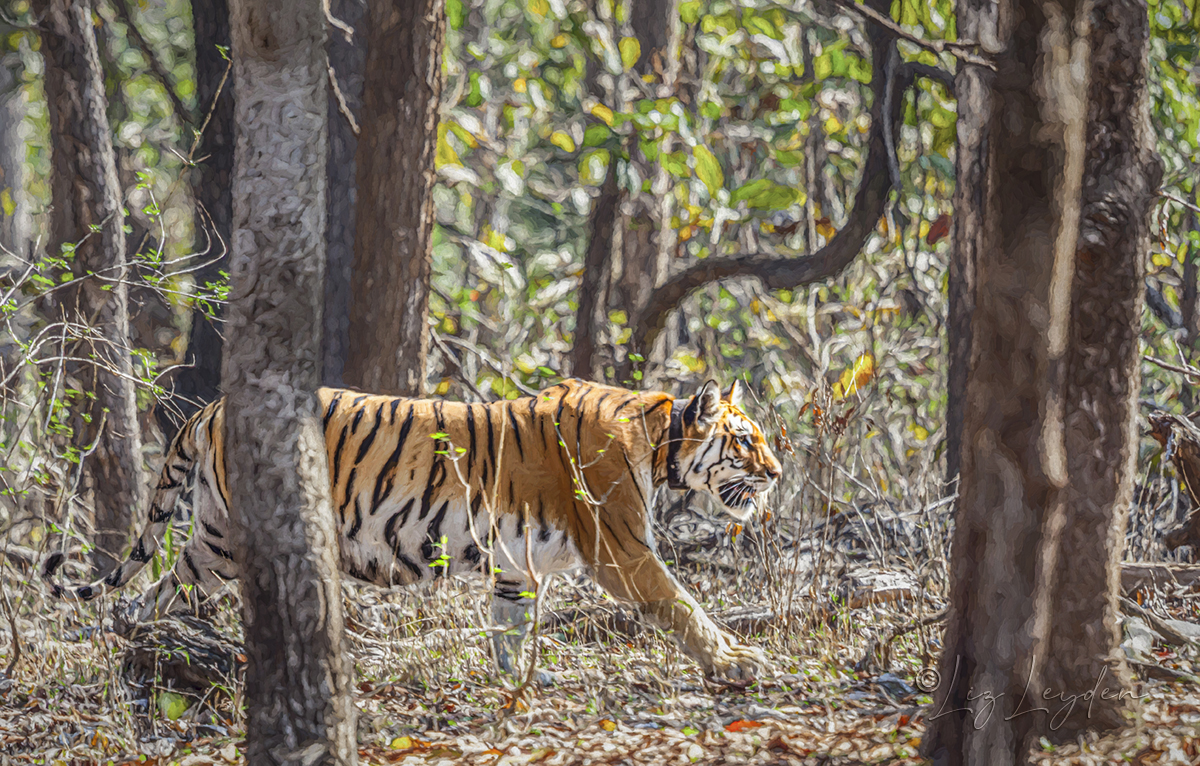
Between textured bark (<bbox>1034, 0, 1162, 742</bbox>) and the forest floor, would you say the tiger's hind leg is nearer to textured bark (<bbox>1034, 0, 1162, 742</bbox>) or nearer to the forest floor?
the forest floor

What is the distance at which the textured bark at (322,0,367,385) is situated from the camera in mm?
6297

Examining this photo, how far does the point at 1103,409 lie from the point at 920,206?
→ 454 centimetres

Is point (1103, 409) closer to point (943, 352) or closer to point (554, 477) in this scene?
point (554, 477)

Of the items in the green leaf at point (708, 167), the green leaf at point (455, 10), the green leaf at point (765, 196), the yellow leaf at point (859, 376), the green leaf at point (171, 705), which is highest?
the green leaf at point (455, 10)

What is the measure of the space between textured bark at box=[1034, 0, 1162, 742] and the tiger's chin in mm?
1716

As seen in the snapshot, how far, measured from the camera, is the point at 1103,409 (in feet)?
14.1

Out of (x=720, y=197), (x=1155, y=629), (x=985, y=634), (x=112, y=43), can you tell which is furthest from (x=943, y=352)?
(x=112, y=43)

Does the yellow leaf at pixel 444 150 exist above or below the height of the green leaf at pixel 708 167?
above

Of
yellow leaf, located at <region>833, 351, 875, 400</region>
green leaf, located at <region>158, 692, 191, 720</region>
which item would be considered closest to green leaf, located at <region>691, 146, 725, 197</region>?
yellow leaf, located at <region>833, 351, 875, 400</region>

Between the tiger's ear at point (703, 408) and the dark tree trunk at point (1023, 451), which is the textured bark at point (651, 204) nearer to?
the tiger's ear at point (703, 408)

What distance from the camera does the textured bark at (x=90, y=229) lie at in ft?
21.2

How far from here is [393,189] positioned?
20.2ft

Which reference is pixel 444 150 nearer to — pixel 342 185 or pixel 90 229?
pixel 342 185

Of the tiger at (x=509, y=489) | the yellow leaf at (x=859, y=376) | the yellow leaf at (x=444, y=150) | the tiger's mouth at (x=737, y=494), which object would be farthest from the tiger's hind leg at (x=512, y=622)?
the yellow leaf at (x=444, y=150)
